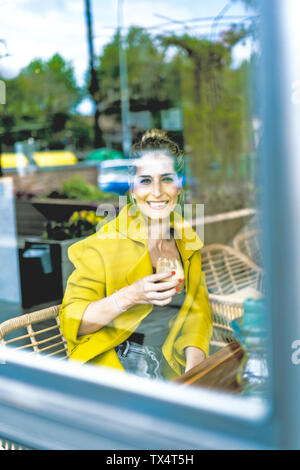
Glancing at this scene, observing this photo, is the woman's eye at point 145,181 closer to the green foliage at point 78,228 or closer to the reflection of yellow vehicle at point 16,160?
the green foliage at point 78,228

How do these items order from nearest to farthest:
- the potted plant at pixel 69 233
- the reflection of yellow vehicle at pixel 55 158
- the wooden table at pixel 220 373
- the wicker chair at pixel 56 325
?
the wooden table at pixel 220 373
the wicker chair at pixel 56 325
the potted plant at pixel 69 233
the reflection of yellow vehicle at pixel 55 158

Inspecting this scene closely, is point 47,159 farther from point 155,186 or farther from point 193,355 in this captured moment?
point 193,355

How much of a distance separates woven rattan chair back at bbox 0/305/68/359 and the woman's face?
471mm

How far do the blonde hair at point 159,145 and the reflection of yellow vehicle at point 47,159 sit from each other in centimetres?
778

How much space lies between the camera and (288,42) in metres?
0.94

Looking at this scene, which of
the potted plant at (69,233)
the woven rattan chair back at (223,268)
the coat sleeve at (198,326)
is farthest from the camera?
the woven rattan chair back at (223,268)

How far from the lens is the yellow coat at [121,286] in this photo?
5.81 ft

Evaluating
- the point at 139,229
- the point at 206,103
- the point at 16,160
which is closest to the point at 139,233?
the point at 139,229

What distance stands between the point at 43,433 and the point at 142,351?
480 mm

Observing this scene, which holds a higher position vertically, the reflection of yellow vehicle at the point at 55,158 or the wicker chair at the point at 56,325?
the reflection of yellow vehicle at the point at 55,158

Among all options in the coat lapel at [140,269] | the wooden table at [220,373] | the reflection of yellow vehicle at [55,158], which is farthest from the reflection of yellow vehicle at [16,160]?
the wooden table at [220,373]

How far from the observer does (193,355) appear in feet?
6.00

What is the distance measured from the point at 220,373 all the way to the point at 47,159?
1057 centimetres

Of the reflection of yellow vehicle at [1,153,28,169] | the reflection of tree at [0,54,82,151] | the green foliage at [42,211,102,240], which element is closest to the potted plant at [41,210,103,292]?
the green foliage at [42,211,102,240]
